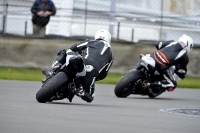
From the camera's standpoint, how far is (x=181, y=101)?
14.5 m

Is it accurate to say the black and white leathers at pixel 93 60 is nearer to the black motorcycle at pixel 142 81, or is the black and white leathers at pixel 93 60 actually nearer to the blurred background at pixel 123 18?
the black motorcycle at pixel 142 81

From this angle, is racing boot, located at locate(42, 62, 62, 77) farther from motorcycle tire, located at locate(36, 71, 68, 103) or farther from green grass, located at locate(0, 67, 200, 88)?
green grass, located at locate(0, 67, 200, 88)

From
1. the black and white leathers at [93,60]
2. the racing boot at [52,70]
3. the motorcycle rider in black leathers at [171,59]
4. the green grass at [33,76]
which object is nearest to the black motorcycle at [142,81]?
the motorcycle rider in black leathers at [171,59]

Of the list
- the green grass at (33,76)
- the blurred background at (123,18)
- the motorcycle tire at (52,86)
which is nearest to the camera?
the motorcycle tire at (52,86)

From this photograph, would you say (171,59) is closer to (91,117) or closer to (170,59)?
(170,59)

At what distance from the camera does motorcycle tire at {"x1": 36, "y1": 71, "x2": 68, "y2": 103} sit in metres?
11.0

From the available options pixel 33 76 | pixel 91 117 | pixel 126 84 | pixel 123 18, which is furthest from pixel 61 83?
pixel 123 18

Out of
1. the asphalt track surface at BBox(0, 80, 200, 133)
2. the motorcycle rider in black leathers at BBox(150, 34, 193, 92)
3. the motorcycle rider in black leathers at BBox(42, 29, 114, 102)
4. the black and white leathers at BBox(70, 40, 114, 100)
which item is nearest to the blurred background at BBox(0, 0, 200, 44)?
the motorcycle rider in black leathers at BBox(150, 34, 193, 92)

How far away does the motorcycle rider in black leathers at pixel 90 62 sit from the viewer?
38.3 ft

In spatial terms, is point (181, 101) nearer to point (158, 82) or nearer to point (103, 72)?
point (158, 82)

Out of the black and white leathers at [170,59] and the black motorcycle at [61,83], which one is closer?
the black motorcycle at [61,83]

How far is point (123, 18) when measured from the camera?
21.8 metres

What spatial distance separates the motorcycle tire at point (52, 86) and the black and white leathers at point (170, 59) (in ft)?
14.0

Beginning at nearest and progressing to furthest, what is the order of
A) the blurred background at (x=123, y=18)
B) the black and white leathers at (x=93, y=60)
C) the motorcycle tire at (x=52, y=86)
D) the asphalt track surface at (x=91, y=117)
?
the asphalt track surface at (x=91, y=117) → the motorcycle tire at (x=52, y=86) → the black and white leathers at (x=93, y=60) → the blurred background at (x=123, y=18)
